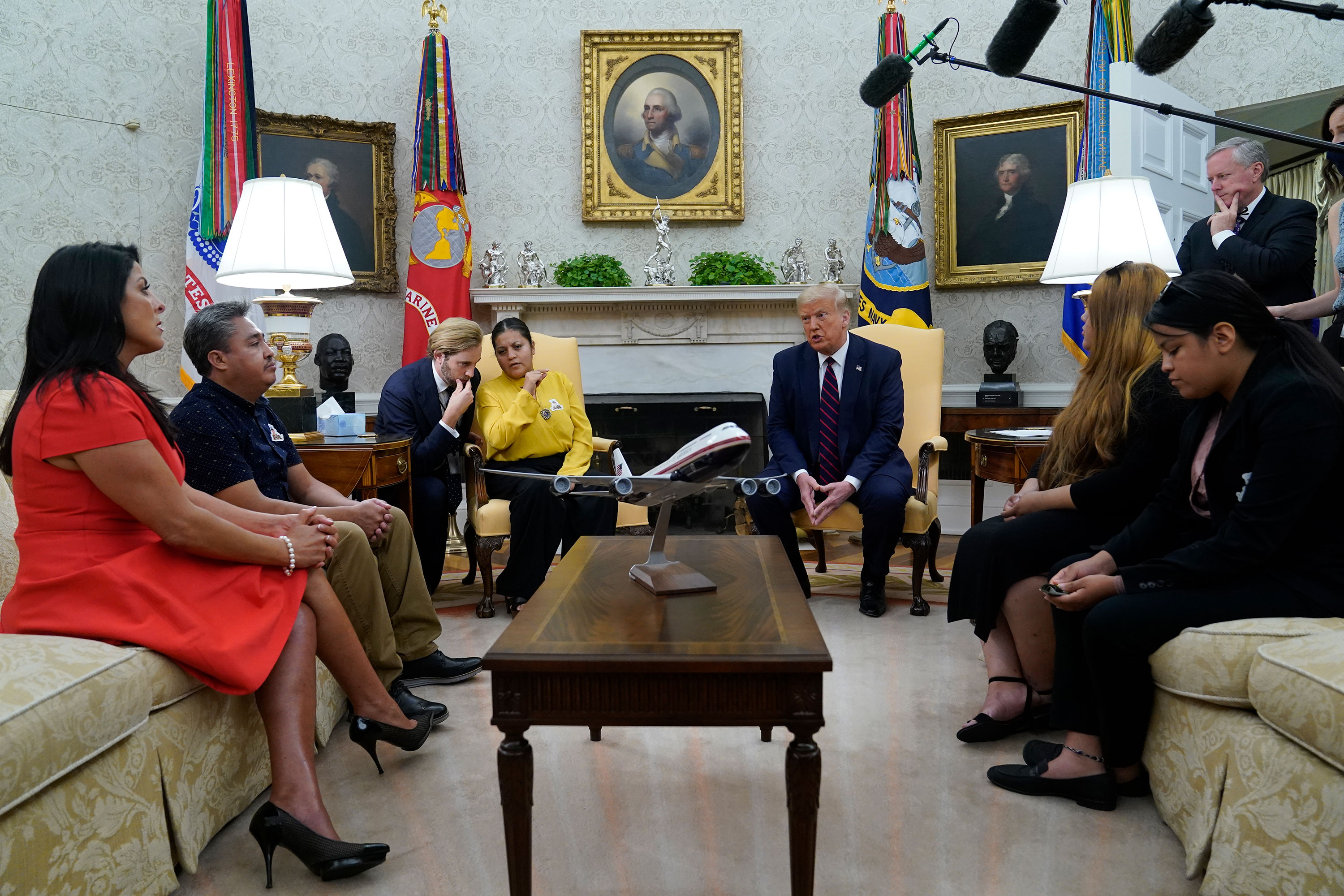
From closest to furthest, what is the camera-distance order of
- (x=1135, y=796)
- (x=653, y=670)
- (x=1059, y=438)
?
1. (x=653, y=670)
2. (x=1135, y=796)
3. (x=1059, y=438)

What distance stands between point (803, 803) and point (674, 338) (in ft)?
14.5

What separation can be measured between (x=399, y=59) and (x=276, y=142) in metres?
0.93

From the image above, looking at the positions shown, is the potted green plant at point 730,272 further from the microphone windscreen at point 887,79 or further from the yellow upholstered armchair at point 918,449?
the microphone windscreen at point 887,79

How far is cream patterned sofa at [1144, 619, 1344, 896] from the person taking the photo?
1541 millimetres

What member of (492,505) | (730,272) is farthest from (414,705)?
(730,272)

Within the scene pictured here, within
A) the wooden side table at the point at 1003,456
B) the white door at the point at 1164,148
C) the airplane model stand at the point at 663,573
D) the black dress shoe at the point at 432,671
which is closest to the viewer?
the airplane model stand at the point at 663,573

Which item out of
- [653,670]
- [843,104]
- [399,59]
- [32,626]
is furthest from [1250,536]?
[399,59]

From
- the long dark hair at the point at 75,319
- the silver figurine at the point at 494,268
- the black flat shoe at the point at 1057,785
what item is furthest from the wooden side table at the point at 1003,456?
the silver figurine at the point at 494,268

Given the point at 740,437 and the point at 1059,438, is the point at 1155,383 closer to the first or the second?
the point at 1059,438

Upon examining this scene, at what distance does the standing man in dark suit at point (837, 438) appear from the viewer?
3857 millimetres

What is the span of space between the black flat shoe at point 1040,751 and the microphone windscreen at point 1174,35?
1.54 meters

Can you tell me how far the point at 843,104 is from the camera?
594cm

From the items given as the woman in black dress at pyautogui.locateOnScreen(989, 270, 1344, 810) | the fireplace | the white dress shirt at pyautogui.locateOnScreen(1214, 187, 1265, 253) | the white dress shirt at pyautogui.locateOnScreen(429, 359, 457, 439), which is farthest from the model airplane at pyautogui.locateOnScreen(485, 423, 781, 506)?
the fireplace

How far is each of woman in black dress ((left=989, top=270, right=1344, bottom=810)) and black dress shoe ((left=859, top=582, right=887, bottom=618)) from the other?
164 cm
